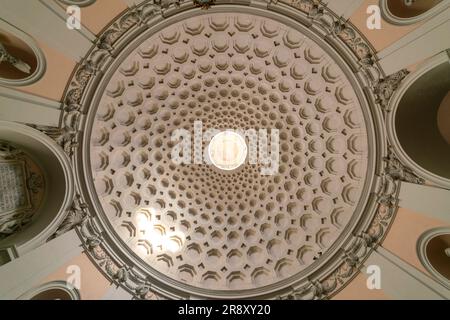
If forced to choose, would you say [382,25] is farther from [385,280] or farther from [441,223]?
[385,280]

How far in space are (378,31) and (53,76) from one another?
29.0ft

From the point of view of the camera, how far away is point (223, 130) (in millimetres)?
14414

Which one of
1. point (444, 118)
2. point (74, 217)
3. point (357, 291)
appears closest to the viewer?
point (444, 118)

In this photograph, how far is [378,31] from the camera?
10.3m

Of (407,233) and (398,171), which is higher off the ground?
(398,171)

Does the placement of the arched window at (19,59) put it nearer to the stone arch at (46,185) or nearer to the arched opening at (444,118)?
the stone arch at (46,185)

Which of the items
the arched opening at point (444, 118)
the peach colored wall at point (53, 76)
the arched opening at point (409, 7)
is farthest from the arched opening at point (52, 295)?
the arched opening at point (409, 7)

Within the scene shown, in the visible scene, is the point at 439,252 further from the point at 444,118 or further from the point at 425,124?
the point at 444,118

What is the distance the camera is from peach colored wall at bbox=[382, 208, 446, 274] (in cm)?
1006

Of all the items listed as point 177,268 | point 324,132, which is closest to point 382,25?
point 324,132

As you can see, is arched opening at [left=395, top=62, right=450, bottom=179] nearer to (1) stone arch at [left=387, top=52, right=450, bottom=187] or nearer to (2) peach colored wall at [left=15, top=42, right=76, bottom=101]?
(1) stone arch at [left=387, top=52, right=450, bottom=187]

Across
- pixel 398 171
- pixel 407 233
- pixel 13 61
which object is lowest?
pixel 407 233

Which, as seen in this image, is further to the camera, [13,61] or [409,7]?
[409,7]

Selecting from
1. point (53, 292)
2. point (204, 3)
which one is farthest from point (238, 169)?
point (53, 292)
